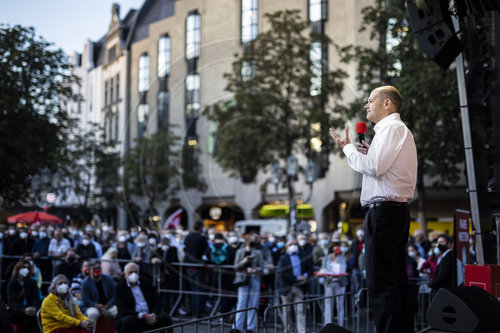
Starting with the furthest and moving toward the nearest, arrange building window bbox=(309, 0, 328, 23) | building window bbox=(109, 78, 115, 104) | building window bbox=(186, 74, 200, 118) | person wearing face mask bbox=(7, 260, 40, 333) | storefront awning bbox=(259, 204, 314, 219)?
building window bbox=(109, 78, 115, 104), building window bbox=(186, 74, 200, 118), building window bbox=(309, 0, 328, 23), storefront awning bbox=(259, 204, 314, 219), person wearing face mask bbox=(7, 260, 40, 333)

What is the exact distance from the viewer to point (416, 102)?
25.4m

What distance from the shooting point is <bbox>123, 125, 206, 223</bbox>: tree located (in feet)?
115

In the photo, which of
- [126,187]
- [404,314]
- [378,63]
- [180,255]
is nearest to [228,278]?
[180,255]

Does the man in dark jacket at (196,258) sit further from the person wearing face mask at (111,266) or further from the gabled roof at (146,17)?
the gabled roof at (146,17)

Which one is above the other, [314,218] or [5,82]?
[5,82]

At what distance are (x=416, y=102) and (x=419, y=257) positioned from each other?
1060 cm

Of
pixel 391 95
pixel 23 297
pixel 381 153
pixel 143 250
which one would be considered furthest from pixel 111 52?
pixel 381 153

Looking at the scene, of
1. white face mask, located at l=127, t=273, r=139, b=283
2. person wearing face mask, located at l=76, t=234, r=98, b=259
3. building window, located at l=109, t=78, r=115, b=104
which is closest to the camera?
white face mask, located at l=127, t=273, r=139, b=283

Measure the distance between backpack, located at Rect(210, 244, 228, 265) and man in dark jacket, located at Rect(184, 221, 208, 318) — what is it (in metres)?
0.30

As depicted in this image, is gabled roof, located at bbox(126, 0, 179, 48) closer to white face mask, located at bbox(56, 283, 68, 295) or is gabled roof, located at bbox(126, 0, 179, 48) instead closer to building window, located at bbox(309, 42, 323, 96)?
building window, located at bbox(309, 42, 323, 96)

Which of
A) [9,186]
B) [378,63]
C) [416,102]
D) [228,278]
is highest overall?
[378,63]

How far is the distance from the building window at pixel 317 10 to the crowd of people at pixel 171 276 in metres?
19.1

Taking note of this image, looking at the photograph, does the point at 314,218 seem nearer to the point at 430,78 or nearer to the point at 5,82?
the point at 430,78

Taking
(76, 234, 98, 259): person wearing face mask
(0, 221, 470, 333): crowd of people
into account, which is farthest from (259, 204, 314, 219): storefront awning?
(76, 234, 98, 259): person wearing face mask
